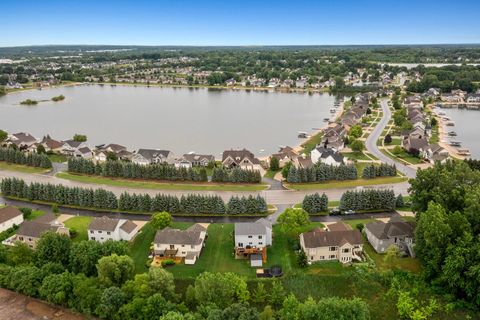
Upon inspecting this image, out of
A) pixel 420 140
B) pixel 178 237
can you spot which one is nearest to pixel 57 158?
pixel 178 237

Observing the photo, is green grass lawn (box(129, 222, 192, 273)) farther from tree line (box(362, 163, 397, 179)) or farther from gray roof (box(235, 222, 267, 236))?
tree line (box(362, 163, 397, 179))

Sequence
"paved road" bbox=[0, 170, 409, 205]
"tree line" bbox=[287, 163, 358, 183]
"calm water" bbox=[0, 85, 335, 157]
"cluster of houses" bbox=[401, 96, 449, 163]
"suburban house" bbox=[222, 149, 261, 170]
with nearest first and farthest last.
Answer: "paved road" bbox=[0, 170, 409, 205]
"tree line" bbox=[287, 163, 358, 183]
"suburban house" bbox=[222, 149, 261, 170]
"cluster of houses" bbox=[401, 96, 449, 163]
"calm water" bbox=[0, 85, 335, 157]

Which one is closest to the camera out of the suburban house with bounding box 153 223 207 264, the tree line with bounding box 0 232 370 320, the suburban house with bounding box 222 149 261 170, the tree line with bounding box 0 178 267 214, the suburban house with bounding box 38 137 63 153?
the tree line with bounding box 0 232 370 320

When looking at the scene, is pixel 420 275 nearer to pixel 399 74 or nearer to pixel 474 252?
pixel 474 252

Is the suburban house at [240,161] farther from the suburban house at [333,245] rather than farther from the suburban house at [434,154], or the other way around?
the suburban house at [434,154]

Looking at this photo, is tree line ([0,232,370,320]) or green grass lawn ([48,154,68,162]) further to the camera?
green grass lawn ([48,154,68,162])

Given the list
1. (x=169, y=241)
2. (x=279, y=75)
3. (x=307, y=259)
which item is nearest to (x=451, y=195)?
(x=307, y=259)

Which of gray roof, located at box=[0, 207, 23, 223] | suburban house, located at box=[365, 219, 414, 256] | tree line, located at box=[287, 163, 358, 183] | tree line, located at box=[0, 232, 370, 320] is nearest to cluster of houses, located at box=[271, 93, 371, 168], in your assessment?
tree line, located at box=[287, 163, 358, 183]
